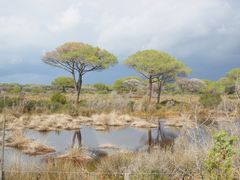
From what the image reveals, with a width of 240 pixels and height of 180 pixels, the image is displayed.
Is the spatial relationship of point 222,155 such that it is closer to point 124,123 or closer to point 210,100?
point 124,123

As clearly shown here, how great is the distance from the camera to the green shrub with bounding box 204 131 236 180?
4.44 meters

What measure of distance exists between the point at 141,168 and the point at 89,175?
0.99 metres

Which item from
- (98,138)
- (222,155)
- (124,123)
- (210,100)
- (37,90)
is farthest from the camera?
(37,90)

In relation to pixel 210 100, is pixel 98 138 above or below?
below

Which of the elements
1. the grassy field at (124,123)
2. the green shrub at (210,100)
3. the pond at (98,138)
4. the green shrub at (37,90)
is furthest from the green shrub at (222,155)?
the green shrub at (37,90)

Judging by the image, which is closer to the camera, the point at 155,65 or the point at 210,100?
the point at 210,100

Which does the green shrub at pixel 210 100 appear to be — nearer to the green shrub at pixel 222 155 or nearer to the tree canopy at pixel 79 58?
the tree canopy at pixel 79 58

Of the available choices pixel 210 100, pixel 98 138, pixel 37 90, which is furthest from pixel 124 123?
pixel 37 90

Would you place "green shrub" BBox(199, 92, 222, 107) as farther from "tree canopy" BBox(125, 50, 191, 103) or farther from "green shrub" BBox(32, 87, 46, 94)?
"green shrub" BBox(32, 87, 46, 94)

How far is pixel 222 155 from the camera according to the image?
450 centimetres

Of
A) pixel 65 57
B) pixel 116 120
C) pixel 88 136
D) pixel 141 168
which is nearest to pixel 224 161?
pixel 141 168

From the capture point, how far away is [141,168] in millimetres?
7316

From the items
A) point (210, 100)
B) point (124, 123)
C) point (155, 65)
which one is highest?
point (155, 65)

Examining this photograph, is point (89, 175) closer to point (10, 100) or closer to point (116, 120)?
point (116, 120)
